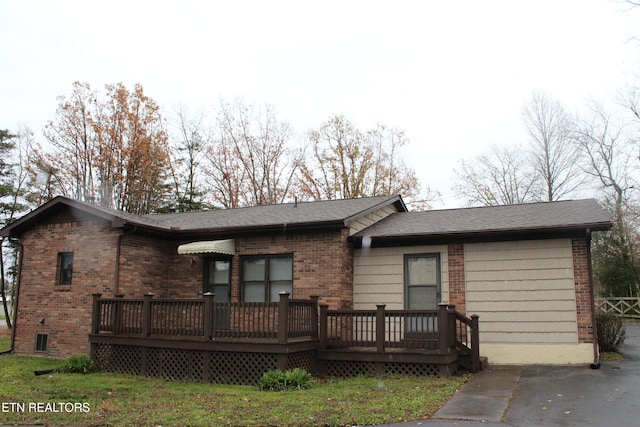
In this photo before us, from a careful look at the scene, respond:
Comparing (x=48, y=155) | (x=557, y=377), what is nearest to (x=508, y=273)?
(x=557, y=377)

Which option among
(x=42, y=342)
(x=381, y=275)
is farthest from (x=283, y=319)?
(x=42, y=342)

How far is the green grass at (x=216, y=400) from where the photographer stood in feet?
24.2

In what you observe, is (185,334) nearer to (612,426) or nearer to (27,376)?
(27,376)

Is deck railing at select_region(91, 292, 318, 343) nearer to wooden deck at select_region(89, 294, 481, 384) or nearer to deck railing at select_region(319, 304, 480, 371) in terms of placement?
wooden deck at select_region(89, 294, 481, 384)

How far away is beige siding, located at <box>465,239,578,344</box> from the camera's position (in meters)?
11.6

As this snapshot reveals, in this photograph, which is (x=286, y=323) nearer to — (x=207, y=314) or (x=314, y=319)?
(x=314, y=319)

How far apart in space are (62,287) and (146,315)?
11.0 ft

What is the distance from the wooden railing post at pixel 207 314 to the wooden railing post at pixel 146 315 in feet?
4.64

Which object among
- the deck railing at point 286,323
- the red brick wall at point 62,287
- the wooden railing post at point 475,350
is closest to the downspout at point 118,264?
the red brick wall at point 62,287

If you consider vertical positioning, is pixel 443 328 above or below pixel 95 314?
below

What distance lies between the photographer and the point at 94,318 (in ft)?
41.2

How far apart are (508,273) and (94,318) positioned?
9445mm

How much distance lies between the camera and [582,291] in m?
11.5

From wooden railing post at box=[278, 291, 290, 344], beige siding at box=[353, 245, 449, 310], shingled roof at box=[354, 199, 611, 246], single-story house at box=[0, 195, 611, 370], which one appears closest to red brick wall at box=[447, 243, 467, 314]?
single-story house at box=[0, 195, 611, 370]
